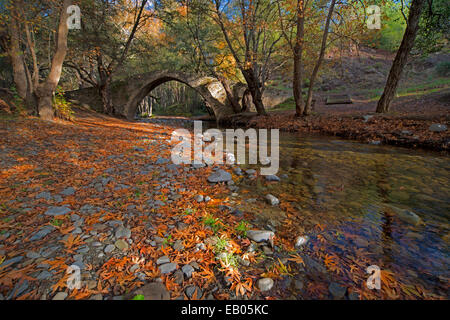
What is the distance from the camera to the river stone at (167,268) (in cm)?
170

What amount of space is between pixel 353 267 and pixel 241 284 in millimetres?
1114

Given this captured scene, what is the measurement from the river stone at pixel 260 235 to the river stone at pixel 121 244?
127 centimetres

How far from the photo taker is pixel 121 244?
196 cm

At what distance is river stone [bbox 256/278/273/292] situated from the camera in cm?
165

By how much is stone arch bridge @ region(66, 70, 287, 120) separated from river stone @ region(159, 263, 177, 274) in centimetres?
1772

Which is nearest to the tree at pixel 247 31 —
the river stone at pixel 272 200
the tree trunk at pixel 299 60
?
the tree trunk at pixel 299 60

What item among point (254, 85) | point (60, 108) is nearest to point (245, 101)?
point (254, 85)

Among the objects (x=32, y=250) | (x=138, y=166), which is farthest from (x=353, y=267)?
(x=138, y=166)

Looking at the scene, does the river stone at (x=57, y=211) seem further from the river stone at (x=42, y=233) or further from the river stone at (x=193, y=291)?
the river stone at (x=193, y=291)

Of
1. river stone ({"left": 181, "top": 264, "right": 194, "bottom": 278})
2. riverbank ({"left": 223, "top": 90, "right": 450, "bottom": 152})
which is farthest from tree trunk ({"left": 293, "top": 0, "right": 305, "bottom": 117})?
river stone ({"left": 181, "top": 264, "right": 194, "bottom": 278})

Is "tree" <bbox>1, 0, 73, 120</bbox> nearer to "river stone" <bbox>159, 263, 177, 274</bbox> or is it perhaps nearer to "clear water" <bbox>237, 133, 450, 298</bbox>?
"clear water" <bbox>237, 133, 450, 298</bbox>
